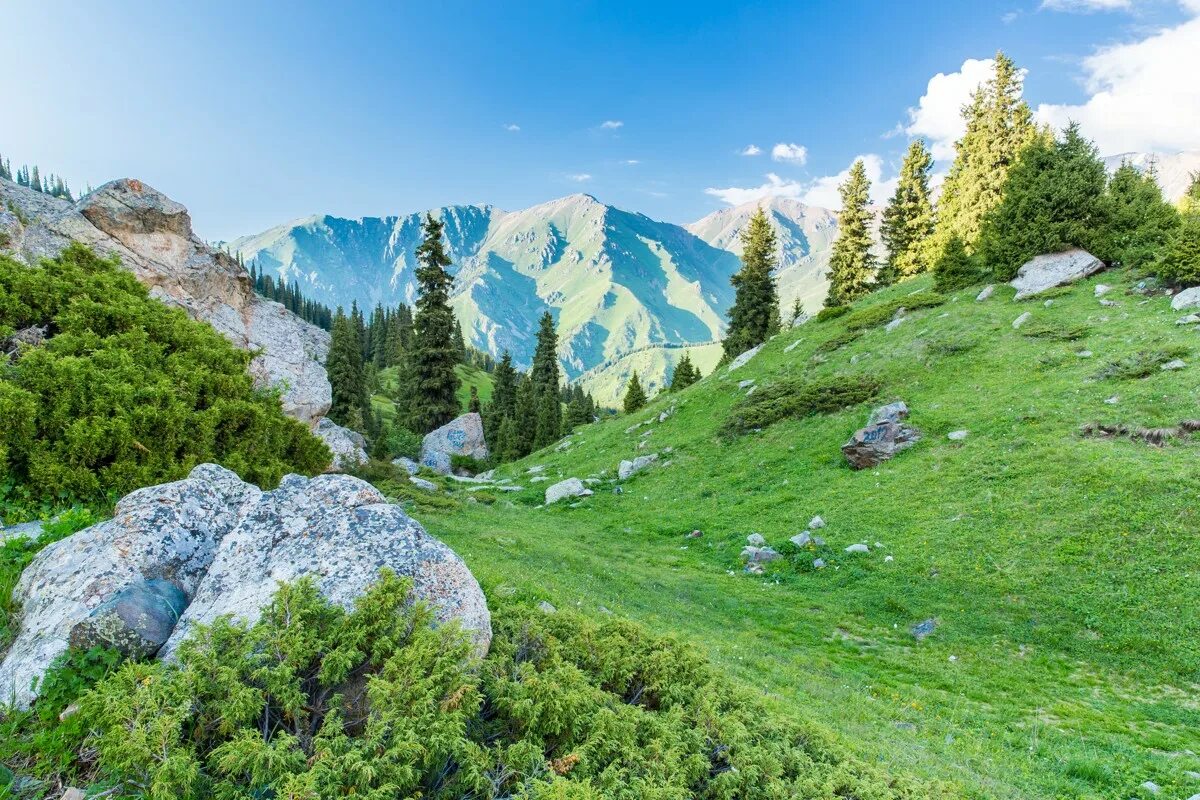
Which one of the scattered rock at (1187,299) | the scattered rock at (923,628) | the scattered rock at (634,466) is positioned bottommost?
the scattered rock at (923,628)

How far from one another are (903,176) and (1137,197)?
28.6 m

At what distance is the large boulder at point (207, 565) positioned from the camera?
4719mm

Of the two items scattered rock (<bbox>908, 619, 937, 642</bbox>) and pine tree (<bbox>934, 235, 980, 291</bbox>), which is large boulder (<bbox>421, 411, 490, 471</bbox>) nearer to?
pine tree (<bbox>934, 235, 980, 291</bbox>)

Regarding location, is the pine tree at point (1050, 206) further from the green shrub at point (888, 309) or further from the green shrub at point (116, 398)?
the green shrub at point (116, 398)

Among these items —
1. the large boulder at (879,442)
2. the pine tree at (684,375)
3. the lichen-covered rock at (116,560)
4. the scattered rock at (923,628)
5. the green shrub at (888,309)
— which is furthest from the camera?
the pine tree at (684,375)

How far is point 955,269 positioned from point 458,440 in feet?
145

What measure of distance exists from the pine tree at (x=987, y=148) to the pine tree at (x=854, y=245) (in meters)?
6.84

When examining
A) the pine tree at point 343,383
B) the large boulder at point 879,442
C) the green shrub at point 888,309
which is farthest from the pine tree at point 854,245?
the pine tree at point 343,383

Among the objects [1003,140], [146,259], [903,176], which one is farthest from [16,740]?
[903,176]

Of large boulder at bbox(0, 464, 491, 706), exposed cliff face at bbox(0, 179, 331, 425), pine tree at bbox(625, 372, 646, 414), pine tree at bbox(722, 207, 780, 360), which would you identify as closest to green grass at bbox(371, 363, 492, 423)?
pine tree at bbox(625, 372, 646, 414)

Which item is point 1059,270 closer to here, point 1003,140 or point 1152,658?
point 1003,140

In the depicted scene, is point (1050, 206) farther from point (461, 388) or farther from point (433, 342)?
point (461, 388)

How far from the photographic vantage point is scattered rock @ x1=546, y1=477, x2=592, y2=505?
27.4m

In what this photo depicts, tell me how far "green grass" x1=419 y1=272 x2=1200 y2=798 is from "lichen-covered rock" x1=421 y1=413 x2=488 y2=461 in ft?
96.2
